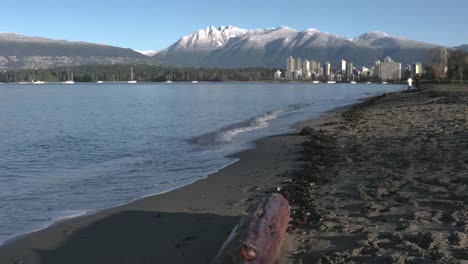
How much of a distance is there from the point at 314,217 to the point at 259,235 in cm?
196

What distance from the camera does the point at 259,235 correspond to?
5.55 m

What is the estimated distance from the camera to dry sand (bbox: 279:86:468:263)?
566cm

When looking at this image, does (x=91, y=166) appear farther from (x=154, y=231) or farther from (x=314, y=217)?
(x=314, y=217)

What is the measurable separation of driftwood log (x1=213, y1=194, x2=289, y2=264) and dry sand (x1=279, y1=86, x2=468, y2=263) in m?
0.28

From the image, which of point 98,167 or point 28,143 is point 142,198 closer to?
point 98,167

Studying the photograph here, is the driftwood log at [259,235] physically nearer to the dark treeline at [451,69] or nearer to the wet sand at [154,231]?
the wet sand at [154,231]

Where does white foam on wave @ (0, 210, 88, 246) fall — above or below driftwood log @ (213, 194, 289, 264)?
below

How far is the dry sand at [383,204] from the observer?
5.66 m

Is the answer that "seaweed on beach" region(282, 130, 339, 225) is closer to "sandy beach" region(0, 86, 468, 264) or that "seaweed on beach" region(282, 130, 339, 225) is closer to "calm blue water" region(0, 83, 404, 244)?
"sandy beach" region(0, 86, 468, 264)

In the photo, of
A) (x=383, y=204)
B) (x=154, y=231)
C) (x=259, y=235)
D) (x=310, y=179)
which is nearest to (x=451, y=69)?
(x=310, y=179)

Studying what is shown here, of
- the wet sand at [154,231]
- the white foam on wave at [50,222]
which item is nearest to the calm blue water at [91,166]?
the white foam on wave at [50,222]

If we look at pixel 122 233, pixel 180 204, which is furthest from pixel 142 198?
pixel 122 233

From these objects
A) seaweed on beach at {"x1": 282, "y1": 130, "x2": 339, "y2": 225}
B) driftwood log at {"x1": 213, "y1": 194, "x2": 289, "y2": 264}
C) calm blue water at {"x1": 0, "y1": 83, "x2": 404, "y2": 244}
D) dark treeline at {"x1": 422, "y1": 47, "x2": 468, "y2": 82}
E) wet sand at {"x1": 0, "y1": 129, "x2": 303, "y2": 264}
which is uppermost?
dark treeline at {"x1": 422, "y1": 47, "x2": 468, "y2": 82}

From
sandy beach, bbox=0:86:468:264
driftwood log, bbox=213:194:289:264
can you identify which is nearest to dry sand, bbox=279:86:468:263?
sandy beach, bbox=0:86:468:264
